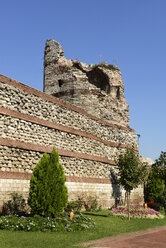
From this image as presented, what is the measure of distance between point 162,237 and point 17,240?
18.9 ft

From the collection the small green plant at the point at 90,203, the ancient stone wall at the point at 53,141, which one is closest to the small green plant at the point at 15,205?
the ancient stone wall at the point at 53,141

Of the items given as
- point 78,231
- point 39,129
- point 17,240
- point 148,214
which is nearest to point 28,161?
point 39,129

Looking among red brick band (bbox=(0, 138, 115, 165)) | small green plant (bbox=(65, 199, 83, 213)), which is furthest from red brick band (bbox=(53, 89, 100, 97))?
small green plant (bbox=(65, 199, 83, 213))

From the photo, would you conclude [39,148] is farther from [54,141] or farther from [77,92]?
[77,92]

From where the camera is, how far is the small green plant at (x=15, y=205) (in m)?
13.0

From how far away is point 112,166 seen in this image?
74.4 ft

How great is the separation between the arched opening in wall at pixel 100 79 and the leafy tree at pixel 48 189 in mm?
19173

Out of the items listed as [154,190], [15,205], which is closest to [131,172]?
[15,205]

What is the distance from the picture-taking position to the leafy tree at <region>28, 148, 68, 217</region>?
1232 centimetres

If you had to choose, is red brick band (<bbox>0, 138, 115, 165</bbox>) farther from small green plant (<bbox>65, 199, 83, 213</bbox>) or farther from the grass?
the grass

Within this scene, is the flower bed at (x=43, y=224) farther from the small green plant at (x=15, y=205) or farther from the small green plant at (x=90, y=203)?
the small green plant at (x=90, y=203)

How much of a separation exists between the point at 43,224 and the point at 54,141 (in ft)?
21.1

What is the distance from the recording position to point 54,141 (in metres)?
16.7

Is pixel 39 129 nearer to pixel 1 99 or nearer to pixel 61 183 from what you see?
pixel 1 99
